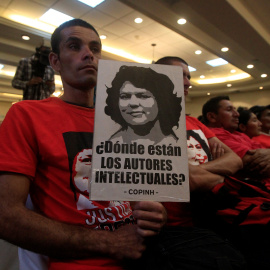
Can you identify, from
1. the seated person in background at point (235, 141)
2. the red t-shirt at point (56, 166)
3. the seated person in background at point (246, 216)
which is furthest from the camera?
the seated person in background at point (235, 141)

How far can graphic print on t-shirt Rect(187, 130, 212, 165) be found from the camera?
119 cm

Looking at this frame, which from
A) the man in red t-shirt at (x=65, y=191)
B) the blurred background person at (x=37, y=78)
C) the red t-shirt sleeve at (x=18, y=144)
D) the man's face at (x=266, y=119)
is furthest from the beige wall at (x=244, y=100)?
the red t-shirt sleeve at (x=18, y=144)

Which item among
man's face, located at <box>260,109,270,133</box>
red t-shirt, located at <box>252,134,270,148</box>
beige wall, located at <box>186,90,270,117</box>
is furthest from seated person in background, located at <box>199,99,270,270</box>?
beige wall, located at <box>186,90,270,117</box>

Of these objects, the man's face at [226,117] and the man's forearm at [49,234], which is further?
the man's face at [226,117]

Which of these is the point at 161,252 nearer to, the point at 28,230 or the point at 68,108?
the point at 28,230

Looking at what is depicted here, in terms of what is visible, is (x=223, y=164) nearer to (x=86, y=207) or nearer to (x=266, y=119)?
(x=86, y=207)

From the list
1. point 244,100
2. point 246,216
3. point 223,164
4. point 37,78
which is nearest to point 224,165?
point 223,164

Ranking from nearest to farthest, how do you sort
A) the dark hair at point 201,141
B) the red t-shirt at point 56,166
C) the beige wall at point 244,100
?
the red t-shirt at point 56,166 → the dark hair at point 201,141 → the beige wall at point 244,100

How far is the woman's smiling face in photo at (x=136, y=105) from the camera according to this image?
686 mm

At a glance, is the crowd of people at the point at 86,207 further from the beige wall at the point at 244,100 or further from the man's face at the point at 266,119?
the beige wall at the point at 244,100

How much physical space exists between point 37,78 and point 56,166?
1.55 m

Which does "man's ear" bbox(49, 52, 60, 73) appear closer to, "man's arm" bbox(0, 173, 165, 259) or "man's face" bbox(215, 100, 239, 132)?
"man's arm" bbox(0, 173, 165, 259)

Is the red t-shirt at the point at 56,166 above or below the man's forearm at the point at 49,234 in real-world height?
above

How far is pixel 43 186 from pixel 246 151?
128cm
